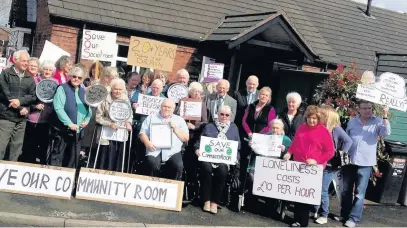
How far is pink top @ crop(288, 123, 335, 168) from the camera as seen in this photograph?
6.74 meters

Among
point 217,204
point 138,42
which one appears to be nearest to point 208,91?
point 138,42

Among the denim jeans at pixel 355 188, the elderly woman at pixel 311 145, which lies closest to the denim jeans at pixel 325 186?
the denim jeans at pixel 355 188

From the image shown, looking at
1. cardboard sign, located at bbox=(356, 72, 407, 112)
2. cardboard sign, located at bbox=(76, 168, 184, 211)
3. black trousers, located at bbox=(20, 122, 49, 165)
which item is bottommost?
cardboard sign, located at bbox=(76, 168, 184, 211)

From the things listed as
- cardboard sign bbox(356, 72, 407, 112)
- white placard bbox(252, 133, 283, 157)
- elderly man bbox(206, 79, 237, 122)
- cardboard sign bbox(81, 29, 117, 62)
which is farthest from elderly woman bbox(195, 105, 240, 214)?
cardboard sign bbox(81, 29, 117, 62)

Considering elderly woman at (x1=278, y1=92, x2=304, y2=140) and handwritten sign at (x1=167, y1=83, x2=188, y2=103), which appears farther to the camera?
handwritten sign at (x1=167, y1=83, x2=188, y2=103)

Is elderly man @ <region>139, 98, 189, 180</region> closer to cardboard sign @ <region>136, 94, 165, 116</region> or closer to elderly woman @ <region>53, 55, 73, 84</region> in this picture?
cardboard sign @ <region>136, 94, 165, 116</region>

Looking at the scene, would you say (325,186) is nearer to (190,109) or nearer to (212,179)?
(212,179)

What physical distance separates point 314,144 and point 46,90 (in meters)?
4.07

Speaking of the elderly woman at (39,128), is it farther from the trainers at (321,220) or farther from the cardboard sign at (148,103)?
the trainers at (321,220)

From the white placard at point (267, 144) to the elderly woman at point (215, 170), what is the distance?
0.30 meters

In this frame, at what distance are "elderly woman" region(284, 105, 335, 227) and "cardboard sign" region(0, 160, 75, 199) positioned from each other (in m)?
3.17

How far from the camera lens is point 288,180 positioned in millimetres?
6992

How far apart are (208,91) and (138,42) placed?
162 centimetres

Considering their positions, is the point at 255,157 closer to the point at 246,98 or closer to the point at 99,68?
the point at 246,98
